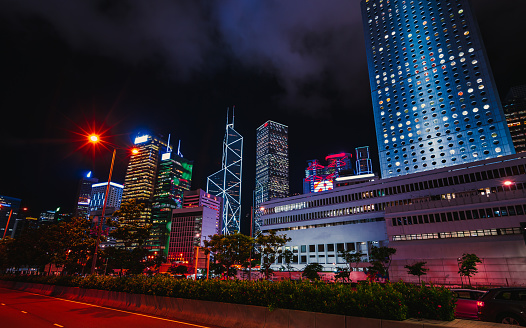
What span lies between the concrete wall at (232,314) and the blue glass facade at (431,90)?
325 feet

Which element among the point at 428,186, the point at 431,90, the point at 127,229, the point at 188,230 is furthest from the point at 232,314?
the point at 188,230

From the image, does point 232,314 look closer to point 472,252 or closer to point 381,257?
point 381,257

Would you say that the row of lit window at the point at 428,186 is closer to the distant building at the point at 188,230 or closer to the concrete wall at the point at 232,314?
the concrete wall at the point at 232,314

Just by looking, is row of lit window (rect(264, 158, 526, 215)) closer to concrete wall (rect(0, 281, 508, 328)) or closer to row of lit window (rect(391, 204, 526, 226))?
row of lit window (rect(391, 204, 526, 226))

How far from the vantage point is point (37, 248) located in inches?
1501

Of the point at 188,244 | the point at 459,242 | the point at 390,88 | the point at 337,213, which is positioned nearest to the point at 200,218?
the point at 188,244

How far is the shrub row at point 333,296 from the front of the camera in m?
8.75

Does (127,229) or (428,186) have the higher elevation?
(428,186)

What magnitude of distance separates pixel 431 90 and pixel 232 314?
11319 centimetres

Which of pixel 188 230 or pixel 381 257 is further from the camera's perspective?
pixel 188 230

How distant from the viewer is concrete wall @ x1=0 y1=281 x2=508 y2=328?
344 inches

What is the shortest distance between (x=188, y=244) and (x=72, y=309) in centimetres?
17352

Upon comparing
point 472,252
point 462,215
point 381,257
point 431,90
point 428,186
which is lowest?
point 381,257

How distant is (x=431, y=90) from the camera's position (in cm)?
9925
